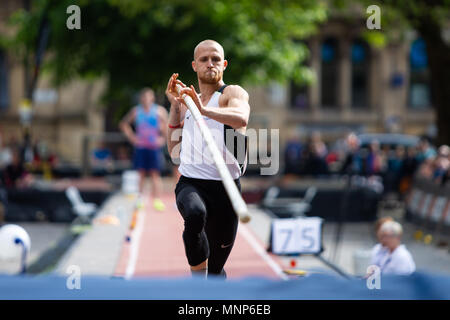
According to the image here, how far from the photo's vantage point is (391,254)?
575 cm

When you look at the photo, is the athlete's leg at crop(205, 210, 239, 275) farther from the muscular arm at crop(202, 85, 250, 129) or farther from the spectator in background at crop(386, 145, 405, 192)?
the spectator in background at crop(386, 145, 405, 192)

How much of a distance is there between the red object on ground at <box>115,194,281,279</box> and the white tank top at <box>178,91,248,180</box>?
92.9 inches

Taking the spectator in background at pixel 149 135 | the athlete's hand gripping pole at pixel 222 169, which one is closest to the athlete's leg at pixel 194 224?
the athlete's hand gripping pole at pixel 222 169

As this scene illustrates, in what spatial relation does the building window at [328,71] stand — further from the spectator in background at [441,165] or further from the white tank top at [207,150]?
the white tank top at [207,150]

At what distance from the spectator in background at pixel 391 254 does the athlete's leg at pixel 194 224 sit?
2220 mm

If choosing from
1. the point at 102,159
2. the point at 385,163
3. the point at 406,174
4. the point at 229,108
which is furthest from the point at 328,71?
the point at 229,108

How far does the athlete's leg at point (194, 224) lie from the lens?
370cm

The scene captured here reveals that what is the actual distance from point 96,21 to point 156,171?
7.82 meters

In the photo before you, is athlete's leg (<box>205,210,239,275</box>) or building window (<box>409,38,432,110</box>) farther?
building window (<box>409,38,432,110</box>)

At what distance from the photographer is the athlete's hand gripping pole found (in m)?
2.85

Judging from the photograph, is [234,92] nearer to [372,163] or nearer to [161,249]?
[161,249]

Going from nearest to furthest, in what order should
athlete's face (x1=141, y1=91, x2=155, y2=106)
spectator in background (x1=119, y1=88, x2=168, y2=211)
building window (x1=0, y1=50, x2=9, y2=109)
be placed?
1. athlete's face (x1=141, y1=91, x2=155, y2=106)
2. spectator in background (x1=119, y1=88, x2=168, y2=211)
3. building window (x1=0, y1=50, x2=9, y2=109)

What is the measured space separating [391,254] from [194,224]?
102 inches

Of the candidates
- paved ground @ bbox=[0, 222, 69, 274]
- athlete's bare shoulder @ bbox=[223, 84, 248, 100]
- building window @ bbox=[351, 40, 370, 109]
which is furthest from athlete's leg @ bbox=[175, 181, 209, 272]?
building window @ bbox=[351, 40, 370, 109]
